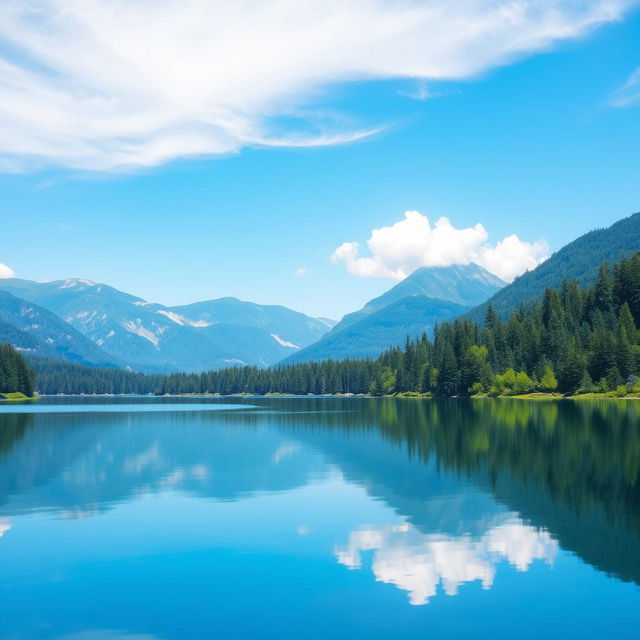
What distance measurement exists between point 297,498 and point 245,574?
15.3 m

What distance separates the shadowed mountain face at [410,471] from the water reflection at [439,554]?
0.42 meters

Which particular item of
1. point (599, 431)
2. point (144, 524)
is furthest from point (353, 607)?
point (599, 431)

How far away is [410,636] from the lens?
682 inches

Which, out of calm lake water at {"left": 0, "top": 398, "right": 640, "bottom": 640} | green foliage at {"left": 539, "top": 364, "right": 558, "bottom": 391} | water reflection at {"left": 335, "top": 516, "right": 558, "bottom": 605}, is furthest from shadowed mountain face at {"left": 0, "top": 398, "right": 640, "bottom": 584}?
green foliage at {"left": 539, "top": 364, "right": 558, "bottom": 391}

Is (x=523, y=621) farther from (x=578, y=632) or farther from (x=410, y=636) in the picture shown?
(x=410, y=636)

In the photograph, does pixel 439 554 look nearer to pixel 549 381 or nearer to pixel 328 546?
pixel 328 546

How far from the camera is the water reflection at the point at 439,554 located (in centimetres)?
2194

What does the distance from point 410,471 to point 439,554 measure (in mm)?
22165

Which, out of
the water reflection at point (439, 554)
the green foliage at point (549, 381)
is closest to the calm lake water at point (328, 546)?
the water reflection at point (439, 554)

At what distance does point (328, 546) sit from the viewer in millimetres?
27000

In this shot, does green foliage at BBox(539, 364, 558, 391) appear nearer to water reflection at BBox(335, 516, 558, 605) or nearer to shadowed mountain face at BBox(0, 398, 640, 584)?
shadowed mountain face at BBox(0, 398, 640, 584)

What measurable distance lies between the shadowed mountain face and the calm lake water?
0.18 m

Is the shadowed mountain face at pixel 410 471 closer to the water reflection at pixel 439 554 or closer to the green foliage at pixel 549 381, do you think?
the water reflection at pixel 439 554

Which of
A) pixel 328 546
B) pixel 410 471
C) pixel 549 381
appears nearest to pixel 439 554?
pixel 328 546
